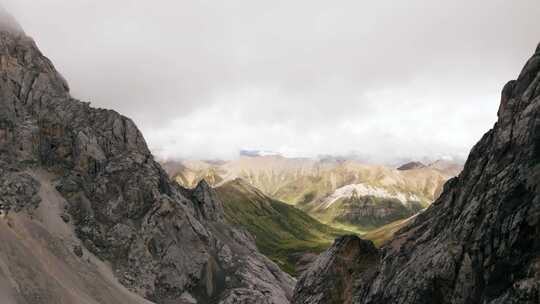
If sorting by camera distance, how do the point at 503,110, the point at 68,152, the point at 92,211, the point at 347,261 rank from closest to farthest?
the point at 503,110 → the point at 347,261 → the point at 92,211 → the point at 68,152

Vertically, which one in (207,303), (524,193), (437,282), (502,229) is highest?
(524,193)

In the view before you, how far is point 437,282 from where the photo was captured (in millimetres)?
32906

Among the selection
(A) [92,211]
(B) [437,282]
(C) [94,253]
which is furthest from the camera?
(A) [92,211]

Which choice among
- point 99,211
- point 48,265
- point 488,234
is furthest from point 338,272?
point 99,211

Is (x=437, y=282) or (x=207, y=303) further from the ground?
(x=437, y=282)

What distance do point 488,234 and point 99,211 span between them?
84.1 metres

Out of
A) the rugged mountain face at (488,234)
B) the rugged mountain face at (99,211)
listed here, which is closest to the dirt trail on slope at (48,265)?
the rugged mountain face at (99,211)

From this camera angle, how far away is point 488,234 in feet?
101

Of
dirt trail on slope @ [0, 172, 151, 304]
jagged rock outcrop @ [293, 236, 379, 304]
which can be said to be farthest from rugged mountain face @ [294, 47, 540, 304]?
dirt trail on slope @ [0, 172, 151, 304]

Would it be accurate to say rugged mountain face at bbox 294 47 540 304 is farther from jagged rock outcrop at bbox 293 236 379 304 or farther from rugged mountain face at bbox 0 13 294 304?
rugged mountain face at bbox 0 13 294 304

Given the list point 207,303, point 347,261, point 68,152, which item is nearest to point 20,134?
point 68,152

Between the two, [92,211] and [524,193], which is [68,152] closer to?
[92,211]

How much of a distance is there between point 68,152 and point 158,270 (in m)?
36.6

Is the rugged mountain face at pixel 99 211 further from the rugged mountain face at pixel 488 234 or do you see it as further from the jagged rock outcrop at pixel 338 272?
the rugged mountain face at pixel 488 234
